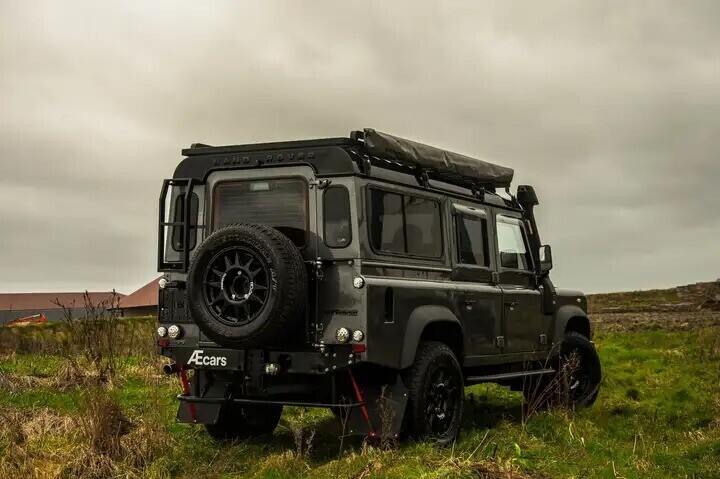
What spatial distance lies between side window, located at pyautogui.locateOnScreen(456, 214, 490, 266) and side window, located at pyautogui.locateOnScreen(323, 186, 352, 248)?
1.92 meters

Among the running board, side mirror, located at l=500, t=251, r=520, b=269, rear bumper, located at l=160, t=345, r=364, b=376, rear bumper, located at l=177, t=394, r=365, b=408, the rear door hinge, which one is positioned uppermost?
the rear door hinge

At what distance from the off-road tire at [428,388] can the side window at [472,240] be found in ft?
4.09

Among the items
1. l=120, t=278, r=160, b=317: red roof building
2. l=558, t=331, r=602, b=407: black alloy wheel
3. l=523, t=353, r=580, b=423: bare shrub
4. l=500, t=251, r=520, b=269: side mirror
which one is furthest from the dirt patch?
l=120, t=278, r=160, b=317: red roof building

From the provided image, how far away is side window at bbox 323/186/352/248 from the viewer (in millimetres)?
7402

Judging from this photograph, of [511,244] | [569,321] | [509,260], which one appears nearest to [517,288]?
[509,260]

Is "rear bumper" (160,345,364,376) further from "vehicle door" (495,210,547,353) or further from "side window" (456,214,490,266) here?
"vehicle door" (495,210,547,353)

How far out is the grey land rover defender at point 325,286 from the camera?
23.4 feet

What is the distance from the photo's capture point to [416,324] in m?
7.66

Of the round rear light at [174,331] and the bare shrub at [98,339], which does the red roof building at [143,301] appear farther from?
the round rear light at [174,331]

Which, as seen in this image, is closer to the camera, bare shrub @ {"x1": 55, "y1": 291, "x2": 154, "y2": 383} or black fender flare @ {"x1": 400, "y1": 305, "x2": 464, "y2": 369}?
black fender flare @ {"x1": 400, "y1": 305, "x2": 464, "y2": 369}

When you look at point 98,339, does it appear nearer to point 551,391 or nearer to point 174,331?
point 174,331

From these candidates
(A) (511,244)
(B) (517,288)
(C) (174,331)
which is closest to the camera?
(C) (174,331)

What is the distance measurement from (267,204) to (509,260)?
3527 millimetres

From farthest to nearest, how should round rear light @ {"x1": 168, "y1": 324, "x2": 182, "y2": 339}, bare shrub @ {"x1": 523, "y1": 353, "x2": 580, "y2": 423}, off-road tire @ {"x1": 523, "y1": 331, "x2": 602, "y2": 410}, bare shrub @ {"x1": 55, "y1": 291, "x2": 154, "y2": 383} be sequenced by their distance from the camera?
off-road tire @ {"x1": 523, "y1": 331, "x2": 602, "y2": 410}, bare shrub @ {"x1": 523, "y1": 353, "x2": 580, "y2": 423}, bare shrub @ {"x1": 55, "y1": 291, "x2": 154, "y2": 383}, round rear light @ {"x1": 168, "y1": 324, "x2": 182, "y2": 339}
